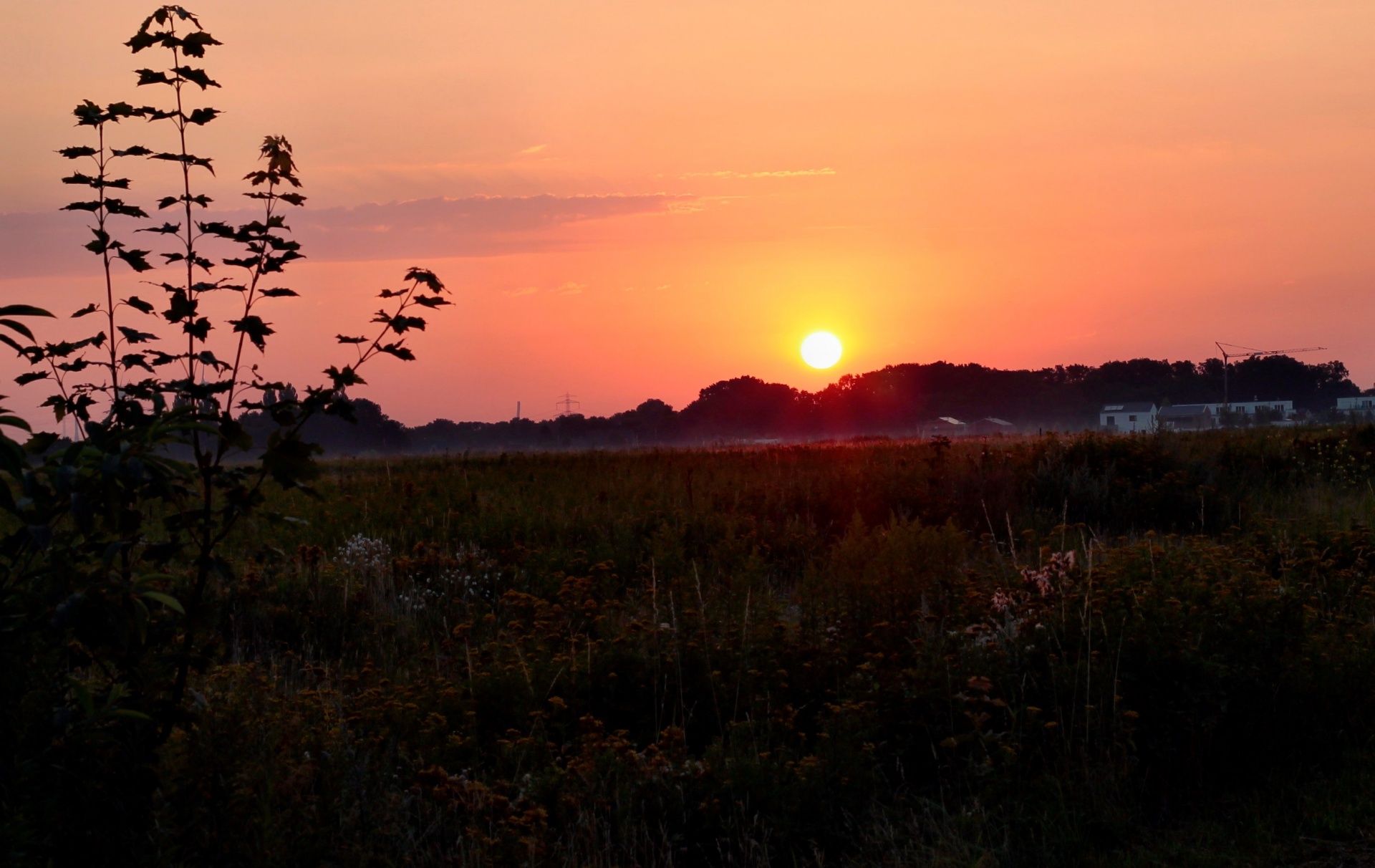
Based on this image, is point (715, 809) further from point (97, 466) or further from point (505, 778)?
point (97, 466)

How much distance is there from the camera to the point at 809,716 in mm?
5410

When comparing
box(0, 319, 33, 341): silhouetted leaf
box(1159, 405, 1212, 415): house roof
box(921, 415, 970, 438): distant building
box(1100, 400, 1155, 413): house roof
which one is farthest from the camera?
box(1100, 400, 1155, 413): house roof

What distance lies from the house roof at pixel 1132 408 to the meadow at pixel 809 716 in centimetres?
10666

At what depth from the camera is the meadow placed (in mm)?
3826

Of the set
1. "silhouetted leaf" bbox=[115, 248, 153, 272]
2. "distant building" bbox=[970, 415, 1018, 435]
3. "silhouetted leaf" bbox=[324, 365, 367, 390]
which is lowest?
"distant building" bbox=[970, 415, 1018, 435]

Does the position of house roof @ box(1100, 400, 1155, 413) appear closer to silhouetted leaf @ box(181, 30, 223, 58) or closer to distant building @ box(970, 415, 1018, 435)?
distant building @ box(970, 415, 1018, 435)

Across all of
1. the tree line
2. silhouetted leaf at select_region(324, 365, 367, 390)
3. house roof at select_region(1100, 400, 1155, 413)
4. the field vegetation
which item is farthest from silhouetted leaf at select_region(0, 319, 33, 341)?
house roof at select_region(1100, 400, 1155, 413)

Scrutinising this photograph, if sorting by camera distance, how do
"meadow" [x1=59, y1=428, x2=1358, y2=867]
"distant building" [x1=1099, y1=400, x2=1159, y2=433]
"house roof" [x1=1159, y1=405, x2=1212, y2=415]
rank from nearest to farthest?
"meadow" [x1=59, y1=428, x2=1358, y2=867], "distant building" [x1=1099, y1=400, x2=1159, y2=433], "house roof" [x1=1159, y1=405, x2=1212, y2=415]

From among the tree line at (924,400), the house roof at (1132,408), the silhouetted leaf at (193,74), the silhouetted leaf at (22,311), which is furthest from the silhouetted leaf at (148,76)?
the house roof at (1132,408)

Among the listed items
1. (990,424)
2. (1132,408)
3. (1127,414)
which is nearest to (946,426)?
(990,424)

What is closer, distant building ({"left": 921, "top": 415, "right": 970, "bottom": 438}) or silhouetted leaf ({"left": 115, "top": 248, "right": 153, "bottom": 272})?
silhouetted leaf ({"left": 115, "top": 248, "right": 153, "bottom": 272})

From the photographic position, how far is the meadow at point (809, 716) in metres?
3.83

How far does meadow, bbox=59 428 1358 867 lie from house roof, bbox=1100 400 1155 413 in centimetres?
10666

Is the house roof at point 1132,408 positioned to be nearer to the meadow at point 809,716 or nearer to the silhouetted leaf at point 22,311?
the meadow at point 809,716
